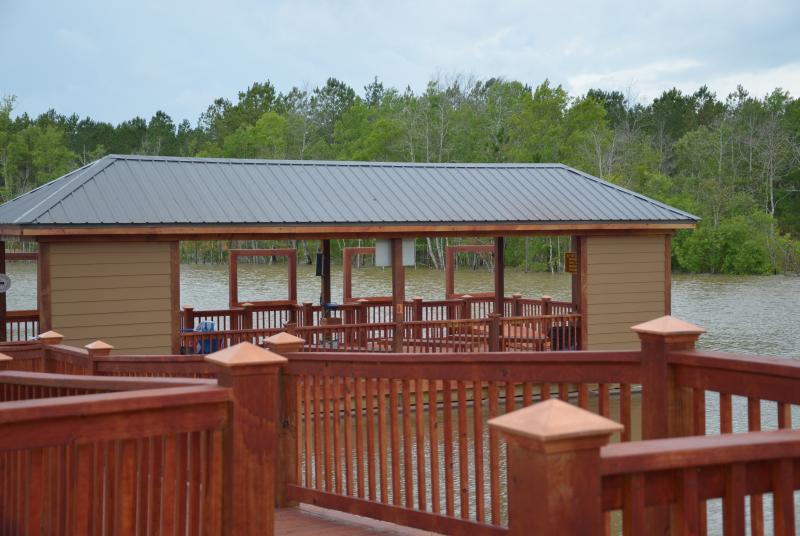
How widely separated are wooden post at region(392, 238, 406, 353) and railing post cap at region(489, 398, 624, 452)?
11.8m

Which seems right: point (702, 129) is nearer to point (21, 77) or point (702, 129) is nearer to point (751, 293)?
point (751, 293)

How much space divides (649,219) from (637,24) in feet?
195

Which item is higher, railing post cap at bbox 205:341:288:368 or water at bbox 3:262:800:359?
railing post cap at bbox 205:341:288:368

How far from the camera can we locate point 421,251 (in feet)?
163

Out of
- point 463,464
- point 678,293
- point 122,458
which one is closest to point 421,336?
point 463,464

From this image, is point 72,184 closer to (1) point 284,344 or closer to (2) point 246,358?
(1) point 284,344

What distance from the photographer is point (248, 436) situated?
3098 mm

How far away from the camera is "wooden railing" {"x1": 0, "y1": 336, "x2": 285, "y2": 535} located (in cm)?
274

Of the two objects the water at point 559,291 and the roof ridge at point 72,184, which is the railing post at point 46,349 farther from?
the water at point 559,291

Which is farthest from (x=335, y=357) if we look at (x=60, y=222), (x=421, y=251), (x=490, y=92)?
(x=490, y=92)

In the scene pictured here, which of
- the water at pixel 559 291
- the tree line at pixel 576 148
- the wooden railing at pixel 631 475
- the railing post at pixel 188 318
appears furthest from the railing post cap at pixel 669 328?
the tree line at pixel 576 148

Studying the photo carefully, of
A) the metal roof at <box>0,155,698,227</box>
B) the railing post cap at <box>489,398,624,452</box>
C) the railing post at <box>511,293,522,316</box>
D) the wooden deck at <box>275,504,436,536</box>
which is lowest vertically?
the wooden deck at <box>275,504,436,536</box>

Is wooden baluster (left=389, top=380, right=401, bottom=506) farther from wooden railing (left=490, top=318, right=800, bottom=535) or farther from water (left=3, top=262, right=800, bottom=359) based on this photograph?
water (left=3, top=262, right=800, bottom=359)

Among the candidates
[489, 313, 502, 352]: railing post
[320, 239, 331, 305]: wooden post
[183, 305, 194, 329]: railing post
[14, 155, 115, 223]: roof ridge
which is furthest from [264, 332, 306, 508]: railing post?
[320, 239, 331, 305]: wooden post
